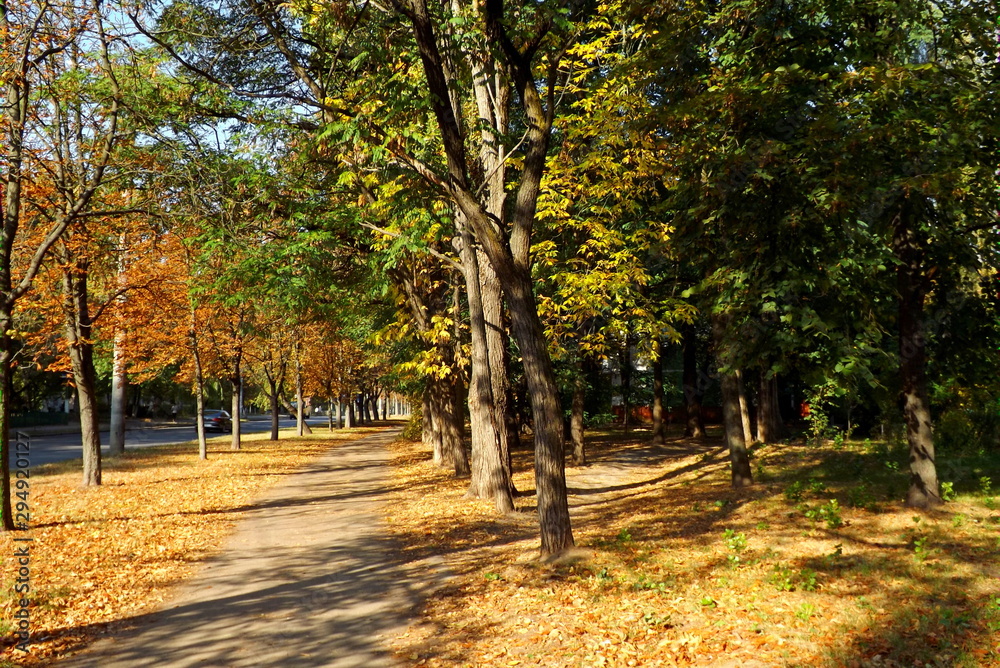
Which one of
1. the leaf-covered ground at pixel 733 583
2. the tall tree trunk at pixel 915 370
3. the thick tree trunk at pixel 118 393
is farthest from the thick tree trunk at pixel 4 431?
the tall tree trunk at pixel 915 370

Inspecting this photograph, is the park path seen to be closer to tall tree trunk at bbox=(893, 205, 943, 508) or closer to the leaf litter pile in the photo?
the leaf litter pile

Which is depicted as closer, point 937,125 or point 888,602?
point 888,602

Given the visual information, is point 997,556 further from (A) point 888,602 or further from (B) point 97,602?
(B) point 97,602

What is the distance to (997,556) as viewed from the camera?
300 inches

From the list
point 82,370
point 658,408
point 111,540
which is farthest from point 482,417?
point 658,408

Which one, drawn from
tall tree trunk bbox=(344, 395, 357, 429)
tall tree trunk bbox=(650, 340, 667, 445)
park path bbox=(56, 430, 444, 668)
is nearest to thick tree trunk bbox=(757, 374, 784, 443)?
tall tree trunk bbox=(650, 340, 667, 445)

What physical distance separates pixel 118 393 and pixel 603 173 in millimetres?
18069

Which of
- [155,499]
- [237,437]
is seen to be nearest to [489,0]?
[155,499]

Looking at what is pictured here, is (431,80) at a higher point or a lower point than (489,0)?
lower

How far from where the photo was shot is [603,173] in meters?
15.1

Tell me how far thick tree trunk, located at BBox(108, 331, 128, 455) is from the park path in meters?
10.7

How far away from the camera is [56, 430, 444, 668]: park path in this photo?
617 centimetres

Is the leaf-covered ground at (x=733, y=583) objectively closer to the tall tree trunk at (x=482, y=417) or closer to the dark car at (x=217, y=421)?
the tall tree trunk at (x=482, y=417)

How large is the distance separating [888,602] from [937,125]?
20.8 feet
